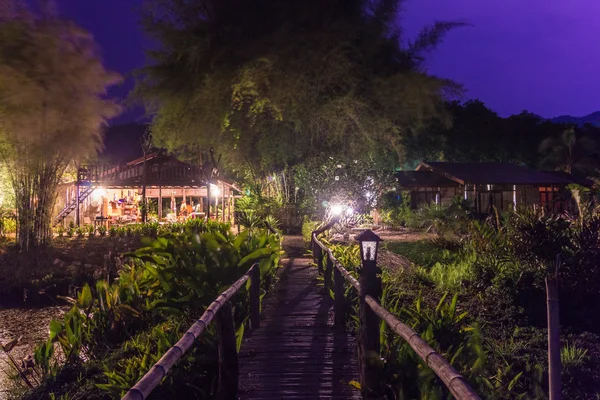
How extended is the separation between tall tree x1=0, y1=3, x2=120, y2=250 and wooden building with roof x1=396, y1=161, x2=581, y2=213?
20.5m

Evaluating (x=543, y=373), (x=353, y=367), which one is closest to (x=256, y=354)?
(x=353, y=367)

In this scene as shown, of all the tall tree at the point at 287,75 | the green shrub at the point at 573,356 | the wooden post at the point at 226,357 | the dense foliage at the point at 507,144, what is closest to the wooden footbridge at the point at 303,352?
the wooden post at the point at 226,357

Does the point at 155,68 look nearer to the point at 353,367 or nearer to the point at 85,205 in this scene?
the point at 85,205

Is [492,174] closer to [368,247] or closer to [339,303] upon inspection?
[339,303]

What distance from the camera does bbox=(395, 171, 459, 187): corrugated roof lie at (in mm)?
31094

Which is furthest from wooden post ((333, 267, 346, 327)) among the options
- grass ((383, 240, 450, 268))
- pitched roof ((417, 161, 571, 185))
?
pitched roof ((417, 161, 571, 185))

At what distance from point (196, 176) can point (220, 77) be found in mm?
6834

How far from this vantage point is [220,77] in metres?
16.8

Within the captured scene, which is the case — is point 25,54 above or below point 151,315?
above

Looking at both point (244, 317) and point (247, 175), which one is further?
point (247, 175)

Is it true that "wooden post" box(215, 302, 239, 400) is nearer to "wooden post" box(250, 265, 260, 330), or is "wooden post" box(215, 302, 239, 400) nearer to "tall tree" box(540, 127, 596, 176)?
"wooden post" box(250, 265, 260, 330)

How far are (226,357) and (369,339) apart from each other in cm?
110

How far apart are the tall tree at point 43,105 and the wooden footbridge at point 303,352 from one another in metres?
8.01

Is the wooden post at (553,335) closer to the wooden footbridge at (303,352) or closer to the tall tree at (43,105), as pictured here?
the wooden footbridge at (303,352)
